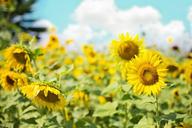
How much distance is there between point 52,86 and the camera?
2486 millimetres

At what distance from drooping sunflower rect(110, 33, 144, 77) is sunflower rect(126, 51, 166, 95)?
0.48 m

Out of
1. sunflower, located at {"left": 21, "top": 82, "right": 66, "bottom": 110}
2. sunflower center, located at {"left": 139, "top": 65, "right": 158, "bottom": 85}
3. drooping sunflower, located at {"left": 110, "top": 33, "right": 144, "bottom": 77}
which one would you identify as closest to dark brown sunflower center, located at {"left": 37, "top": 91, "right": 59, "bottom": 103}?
sunflower, located at {"left": 21, "top": 82, "right": 66, "bottom": 110}

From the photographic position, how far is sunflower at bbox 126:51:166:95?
2.54 m

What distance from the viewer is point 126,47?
308 centimetres

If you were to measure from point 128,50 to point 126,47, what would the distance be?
0.10 feet

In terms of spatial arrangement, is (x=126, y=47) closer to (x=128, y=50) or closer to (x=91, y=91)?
(x=128, y=50)

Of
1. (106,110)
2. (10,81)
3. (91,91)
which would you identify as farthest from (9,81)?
(91,91)

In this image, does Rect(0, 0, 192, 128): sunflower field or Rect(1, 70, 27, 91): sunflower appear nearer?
Rect(0, 0, 192, 128): sunflower field

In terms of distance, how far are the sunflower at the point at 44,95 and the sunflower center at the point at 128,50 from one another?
61cm

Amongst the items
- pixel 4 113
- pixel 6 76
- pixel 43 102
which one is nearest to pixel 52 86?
pixel 43 102

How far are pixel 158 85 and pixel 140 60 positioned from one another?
0.16m

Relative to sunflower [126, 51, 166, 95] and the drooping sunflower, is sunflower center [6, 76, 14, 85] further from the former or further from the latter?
sunflower [126, 51, 166, 95]

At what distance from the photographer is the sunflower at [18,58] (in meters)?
2.95

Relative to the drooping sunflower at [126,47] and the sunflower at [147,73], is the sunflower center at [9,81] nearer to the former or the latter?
the drooping sunflower at [126,47]
